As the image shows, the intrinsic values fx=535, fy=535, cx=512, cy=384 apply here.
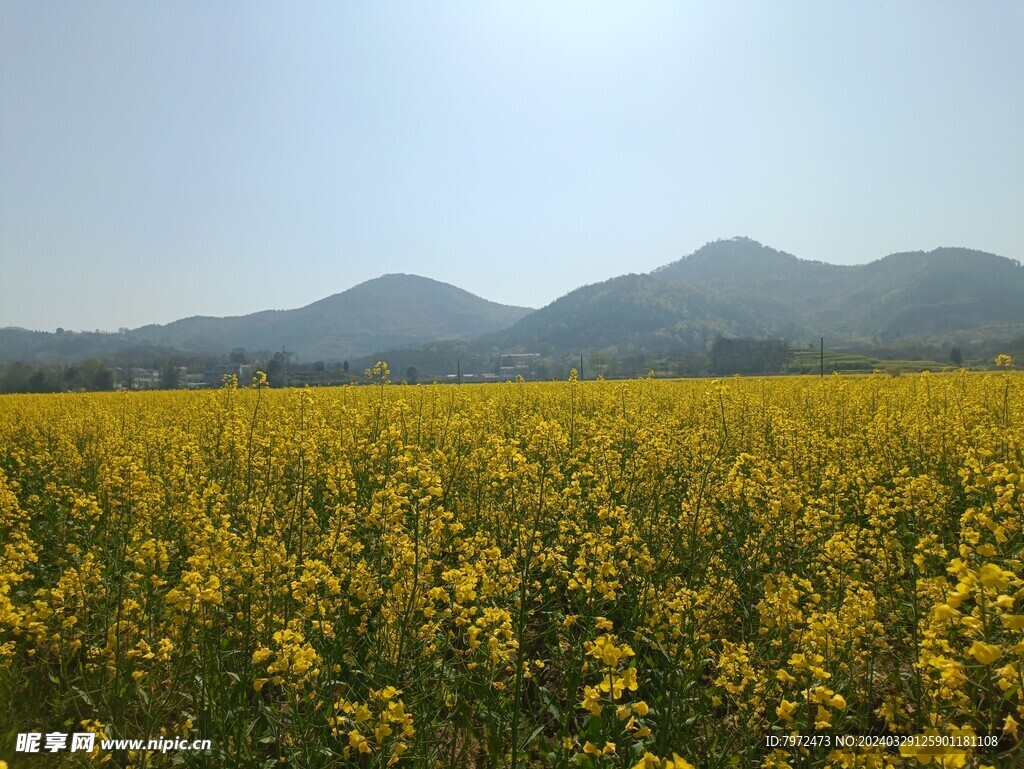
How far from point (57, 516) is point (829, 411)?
11.5m

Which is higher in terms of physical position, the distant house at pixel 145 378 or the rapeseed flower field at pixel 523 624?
the distant house at pixel 145 378

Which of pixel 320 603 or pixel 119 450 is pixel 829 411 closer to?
pixel 320 603

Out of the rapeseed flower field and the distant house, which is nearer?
the rapeseed flower field

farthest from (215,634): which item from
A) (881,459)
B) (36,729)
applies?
(881,459)

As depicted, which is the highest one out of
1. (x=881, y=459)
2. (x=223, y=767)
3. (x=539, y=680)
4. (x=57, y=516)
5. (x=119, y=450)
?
(x=119, y=450)

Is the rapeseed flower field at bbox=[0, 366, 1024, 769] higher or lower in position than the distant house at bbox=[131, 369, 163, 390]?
lower

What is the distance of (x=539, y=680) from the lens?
3.77 metres

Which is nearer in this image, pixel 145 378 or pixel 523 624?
pixel 523 624

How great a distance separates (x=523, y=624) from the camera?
2.63 metres

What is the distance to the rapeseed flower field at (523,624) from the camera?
91.7 inches

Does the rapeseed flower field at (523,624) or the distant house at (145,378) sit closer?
the rapeseed flower field at (523,624)

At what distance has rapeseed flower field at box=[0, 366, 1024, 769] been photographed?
2.33m

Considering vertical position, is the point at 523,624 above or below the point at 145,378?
below

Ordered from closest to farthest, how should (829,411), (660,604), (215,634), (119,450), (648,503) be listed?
(660,604)
(215,634)
(648,503)
(119,450)
(829,411)
